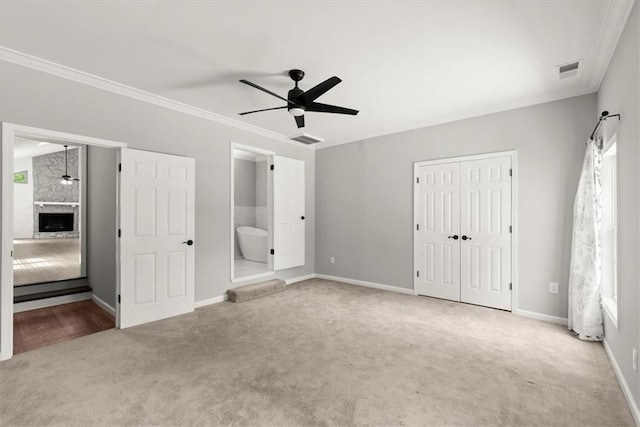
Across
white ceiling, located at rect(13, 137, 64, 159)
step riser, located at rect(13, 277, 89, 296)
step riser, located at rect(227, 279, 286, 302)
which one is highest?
white ceiling, located at rect(13, 137, 64, 159)

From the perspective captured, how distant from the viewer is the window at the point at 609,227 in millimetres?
2873

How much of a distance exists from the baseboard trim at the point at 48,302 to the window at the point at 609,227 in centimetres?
657

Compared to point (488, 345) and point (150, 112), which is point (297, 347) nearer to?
point (488, 345)

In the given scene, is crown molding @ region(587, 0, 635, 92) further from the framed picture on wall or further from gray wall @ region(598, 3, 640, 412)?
the framed picture on wall

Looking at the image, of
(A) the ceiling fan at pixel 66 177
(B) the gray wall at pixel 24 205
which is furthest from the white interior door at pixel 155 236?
(B) the gray wall at pixel 24 205

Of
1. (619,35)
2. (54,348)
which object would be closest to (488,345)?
(619,35)

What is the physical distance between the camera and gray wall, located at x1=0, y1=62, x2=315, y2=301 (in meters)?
2.85

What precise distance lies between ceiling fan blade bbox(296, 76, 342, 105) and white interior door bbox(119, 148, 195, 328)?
195 centimetres

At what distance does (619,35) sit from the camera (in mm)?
2322

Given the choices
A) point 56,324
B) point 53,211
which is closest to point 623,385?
point 56,324

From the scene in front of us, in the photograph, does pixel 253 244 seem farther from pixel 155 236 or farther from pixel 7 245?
pixel 7 245

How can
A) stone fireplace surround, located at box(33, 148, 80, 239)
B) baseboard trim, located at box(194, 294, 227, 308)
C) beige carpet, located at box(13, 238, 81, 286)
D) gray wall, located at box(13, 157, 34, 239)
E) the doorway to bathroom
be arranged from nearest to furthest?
baseboard trim, located at box(194, 294, 227, 308) < beige carpet, located at box(13, 238, 81, 286) < the doorway to bathroom < gray wall, located at box(13, 157, 34, 239) < stone fireplace surround, located at box(33, 148, 80, 239)

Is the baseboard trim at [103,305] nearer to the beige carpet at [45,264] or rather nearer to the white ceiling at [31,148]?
the beige carpet at [45,264]


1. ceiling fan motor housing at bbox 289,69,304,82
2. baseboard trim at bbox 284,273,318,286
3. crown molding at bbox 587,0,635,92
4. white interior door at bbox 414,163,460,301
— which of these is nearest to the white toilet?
baseboard trim at bbox 284,273,318,286
